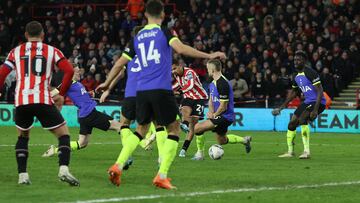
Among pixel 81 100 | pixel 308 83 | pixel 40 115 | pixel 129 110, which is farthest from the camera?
pixel 308 83

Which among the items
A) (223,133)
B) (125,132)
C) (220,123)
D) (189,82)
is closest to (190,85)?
(189,82)

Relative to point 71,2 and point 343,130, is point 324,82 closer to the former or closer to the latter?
point 343,130

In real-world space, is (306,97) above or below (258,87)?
above

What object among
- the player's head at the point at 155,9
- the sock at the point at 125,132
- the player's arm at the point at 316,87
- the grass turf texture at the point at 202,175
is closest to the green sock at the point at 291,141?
the grass turf texture at the point at 202,175

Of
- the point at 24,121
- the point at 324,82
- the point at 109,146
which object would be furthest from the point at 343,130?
the point at 24,121

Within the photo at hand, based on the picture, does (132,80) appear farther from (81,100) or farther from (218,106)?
(81,100)

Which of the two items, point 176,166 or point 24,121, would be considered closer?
point 24,121

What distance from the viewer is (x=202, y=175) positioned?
13.6 meters

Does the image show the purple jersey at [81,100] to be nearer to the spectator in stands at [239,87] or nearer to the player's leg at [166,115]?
the player's leg at [166,115]

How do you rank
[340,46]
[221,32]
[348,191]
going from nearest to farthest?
[348,191]
[340,46]
[221,32]

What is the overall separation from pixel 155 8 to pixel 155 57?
0.63m

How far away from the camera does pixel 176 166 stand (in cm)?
1545

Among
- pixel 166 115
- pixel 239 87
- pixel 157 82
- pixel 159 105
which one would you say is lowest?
pixel 239 87

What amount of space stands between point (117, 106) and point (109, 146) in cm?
1096
